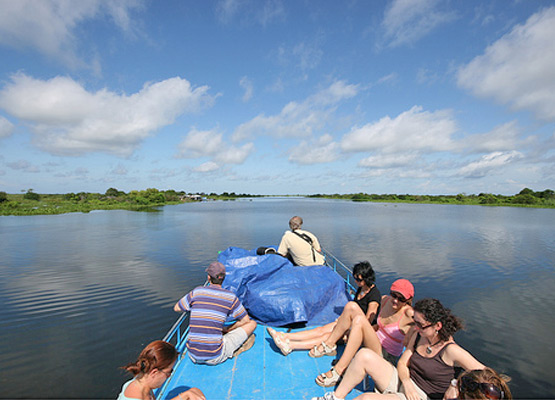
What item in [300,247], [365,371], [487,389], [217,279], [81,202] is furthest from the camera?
[81,202]

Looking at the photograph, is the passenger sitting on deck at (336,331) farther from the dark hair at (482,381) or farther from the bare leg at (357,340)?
the dark hair at (482,381)

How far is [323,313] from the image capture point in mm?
6094

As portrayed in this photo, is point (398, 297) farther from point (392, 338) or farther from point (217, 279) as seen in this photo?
point (217, 279)

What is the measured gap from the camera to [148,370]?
2611 mm

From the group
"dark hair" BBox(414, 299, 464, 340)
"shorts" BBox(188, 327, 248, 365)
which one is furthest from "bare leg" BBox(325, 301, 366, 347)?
"shorts" BBox(188, 327, 248, 365)

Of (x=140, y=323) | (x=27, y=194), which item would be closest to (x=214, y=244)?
(x=140, y=323)

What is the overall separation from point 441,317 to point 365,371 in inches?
46.4

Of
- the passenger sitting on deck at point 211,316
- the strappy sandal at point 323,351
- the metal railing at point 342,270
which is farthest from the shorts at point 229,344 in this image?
the metal railing at point 342,270

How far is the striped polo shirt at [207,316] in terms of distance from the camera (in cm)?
395

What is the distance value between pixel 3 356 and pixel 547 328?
1696 cm

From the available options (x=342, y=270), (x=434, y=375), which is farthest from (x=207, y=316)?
(x=342, y=270)

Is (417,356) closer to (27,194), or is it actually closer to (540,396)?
(540,396)

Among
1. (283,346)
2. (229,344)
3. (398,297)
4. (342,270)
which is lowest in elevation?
(342,270)

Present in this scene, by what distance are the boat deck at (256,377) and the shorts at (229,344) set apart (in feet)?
0.61
